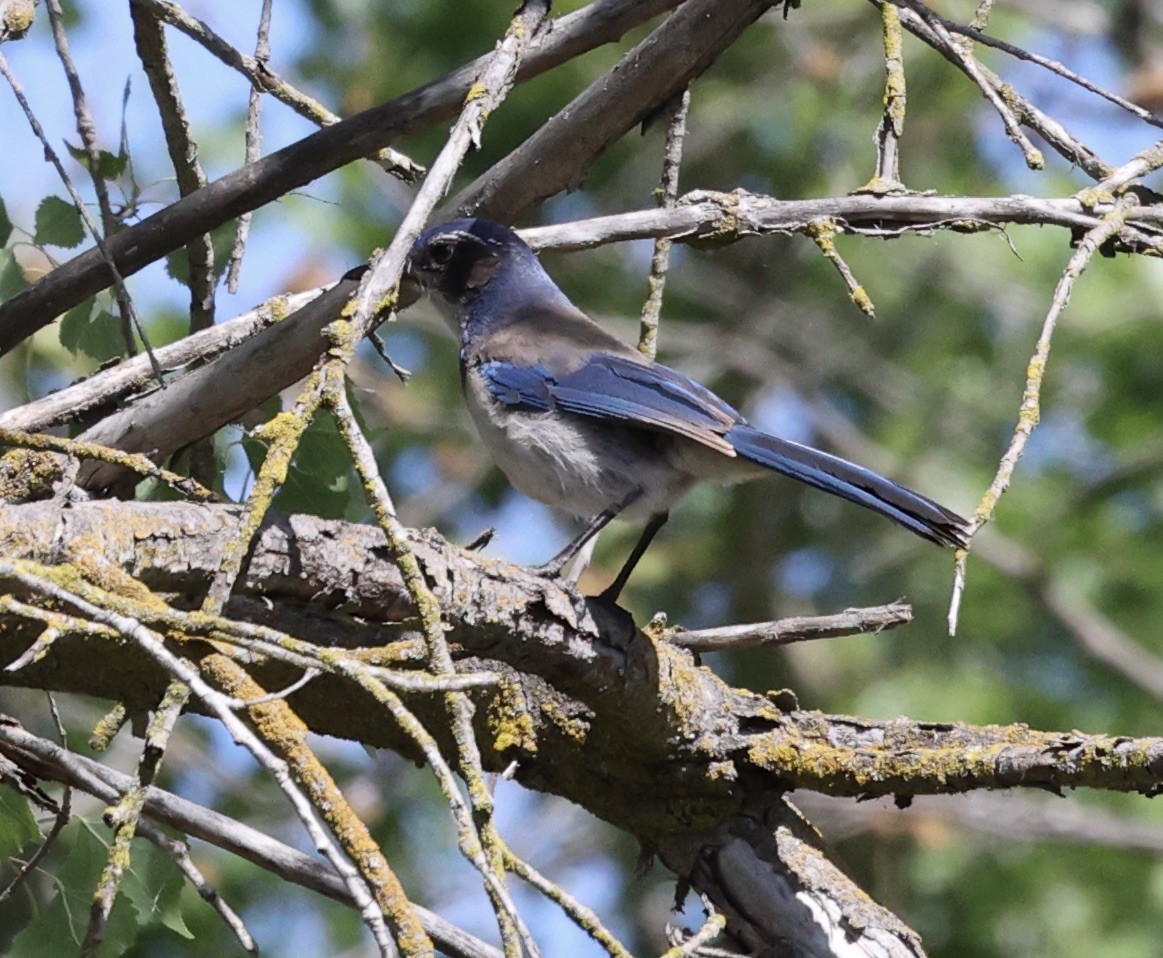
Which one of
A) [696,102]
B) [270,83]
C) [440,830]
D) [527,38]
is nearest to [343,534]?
[527,38]

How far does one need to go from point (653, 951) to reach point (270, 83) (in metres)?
5.93

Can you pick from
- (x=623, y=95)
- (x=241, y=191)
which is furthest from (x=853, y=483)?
(x=241, y=191)

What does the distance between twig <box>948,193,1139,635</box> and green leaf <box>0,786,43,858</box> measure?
5.66ft

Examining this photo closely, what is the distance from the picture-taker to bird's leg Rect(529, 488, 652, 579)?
10.7ft

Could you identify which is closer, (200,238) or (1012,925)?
(200,238)

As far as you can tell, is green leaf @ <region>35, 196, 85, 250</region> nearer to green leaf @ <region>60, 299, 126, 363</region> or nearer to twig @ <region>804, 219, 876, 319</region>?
green leaf @ <region>60, 299, 126, 363</region>

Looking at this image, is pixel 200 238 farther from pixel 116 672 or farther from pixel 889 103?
pixel 889 103

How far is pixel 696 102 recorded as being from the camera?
8180 mm

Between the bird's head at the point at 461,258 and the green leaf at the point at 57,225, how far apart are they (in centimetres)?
87

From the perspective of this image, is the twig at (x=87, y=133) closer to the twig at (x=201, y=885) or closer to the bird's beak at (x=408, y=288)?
the bird's beak at (x=408, y=288)

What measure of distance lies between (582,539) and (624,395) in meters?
0.44

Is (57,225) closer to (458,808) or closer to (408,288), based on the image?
(408,288)

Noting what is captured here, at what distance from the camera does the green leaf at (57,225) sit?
3326 mm

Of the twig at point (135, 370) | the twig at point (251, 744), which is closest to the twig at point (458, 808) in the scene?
the twig at point (251, 744)
